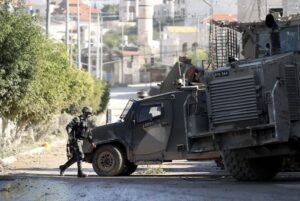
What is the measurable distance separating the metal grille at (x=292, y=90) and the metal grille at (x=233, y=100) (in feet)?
2.21

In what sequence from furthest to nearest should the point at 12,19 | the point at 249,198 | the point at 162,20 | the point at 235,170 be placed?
the point at 162,20, the point at 12,19, the point at 235,170, the point at 249,198

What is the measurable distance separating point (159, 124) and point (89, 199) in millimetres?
5790

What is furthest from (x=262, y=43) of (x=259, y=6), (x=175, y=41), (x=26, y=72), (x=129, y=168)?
(x=175, y=41)

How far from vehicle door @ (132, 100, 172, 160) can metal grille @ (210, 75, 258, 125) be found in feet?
9.82

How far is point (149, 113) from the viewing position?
17.8 m

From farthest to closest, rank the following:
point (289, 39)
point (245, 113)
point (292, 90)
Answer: point (289, 39) < point (245, 113) < point (292, 90)

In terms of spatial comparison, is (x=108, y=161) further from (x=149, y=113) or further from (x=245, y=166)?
(x=245, y=166)

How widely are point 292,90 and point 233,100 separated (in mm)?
1210

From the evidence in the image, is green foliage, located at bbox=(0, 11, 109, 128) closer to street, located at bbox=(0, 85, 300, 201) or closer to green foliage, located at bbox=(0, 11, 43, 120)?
green foliage, located at bbox=(0, 11, 43, 120)

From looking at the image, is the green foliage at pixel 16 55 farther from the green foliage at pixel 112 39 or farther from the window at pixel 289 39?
the green foliage at pixel 112 39

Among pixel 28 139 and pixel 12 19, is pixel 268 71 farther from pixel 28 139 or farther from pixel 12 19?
pixel 28 139

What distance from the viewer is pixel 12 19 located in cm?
2122

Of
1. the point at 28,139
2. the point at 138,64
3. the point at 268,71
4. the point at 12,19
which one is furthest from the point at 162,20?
the point at 268,71

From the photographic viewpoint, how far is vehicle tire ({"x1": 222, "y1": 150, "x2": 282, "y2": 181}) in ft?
48.3
